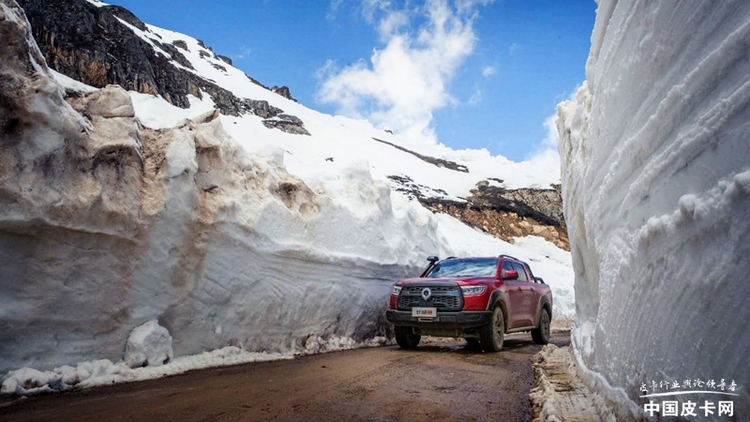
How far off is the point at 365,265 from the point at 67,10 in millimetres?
62171

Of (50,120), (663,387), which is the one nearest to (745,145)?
(663,387)

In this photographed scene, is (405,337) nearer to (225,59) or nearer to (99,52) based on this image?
(99,52)

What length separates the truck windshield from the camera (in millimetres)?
9305

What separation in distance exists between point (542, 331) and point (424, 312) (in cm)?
341

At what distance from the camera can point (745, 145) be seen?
191 cm

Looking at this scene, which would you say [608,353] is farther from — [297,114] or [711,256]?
[297,114]

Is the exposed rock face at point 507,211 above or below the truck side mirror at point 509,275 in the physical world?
above

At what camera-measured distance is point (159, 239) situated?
622 cm

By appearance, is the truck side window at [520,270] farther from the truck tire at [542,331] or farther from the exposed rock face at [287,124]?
the exposed rock face at [287,124]

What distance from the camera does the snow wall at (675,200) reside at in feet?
6.32

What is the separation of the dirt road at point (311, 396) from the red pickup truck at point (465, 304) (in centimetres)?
135

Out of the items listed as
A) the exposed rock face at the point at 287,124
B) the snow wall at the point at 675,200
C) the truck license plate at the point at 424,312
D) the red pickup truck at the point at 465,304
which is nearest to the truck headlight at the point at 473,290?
the red pickup truck at the point at 465,304

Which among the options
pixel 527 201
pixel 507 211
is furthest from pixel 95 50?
pixel 527 201

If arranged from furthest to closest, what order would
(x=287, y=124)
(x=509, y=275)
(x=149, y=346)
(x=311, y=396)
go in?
1. (x=287, y=124)
2. (x=509, y=275)
3. (x=149, y=346)
4. (x=311, y=396)
